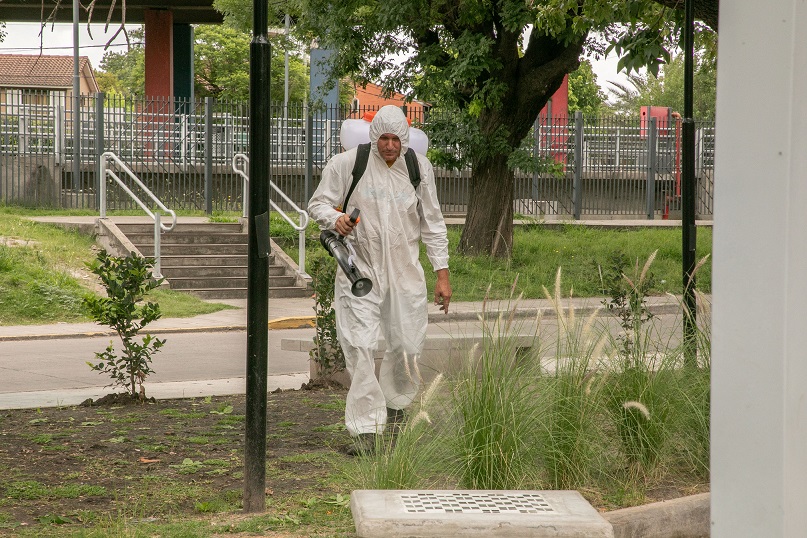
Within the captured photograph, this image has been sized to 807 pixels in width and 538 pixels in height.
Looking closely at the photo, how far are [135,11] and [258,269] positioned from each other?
32.0m

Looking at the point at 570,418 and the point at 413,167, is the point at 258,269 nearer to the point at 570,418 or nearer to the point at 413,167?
the point at 570,418

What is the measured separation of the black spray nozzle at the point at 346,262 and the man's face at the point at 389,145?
2.17 feet

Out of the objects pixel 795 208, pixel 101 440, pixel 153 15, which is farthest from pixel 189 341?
pixel 153 15

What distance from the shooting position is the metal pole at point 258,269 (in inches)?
183

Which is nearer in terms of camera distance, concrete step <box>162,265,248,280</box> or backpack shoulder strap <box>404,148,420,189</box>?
backpack shoulder strap <box>404,148,420,189</box>

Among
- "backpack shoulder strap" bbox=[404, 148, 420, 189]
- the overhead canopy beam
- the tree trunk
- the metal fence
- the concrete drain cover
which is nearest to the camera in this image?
the concrete drain cover

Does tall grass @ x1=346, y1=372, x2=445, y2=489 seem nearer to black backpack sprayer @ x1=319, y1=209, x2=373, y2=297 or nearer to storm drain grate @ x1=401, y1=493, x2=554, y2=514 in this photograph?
storm drain grate @ x1=401, y1=493, x2=554, y2=514

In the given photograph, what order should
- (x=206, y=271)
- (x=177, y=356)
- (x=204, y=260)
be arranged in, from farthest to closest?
1. (x=204, y=260)
2. (x=206, y=271)
3. (x=177, y=356)

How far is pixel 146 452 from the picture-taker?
5.95m

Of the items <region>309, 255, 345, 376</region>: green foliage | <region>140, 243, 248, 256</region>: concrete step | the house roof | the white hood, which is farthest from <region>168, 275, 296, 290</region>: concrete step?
the house roof

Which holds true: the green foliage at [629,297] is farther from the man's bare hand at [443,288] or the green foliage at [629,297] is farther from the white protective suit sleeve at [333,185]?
the white protective suit sleeve at [333,185]

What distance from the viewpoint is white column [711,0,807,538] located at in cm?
289

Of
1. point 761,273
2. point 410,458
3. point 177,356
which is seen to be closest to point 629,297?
point 410,458

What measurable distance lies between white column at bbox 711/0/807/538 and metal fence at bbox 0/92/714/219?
16.5 meters
